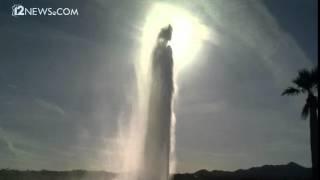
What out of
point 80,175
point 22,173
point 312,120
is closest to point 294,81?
point 312,120

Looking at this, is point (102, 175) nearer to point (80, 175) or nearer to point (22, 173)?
point (80, 175)

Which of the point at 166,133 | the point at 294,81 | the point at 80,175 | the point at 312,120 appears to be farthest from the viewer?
the point at 80,175

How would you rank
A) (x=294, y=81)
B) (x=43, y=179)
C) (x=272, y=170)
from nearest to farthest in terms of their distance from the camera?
(x=294, y=81)
(x=43, y=179)
(x=272, y=170)

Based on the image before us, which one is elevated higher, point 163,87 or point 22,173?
point 163,87

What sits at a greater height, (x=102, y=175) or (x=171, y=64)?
(x=171, y=64)

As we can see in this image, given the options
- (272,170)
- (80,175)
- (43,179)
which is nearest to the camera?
(80,175)

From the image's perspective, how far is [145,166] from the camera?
2730cm

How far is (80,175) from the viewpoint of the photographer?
105 feet

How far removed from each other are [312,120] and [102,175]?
12.4m

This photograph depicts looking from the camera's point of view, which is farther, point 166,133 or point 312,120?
point 166,133

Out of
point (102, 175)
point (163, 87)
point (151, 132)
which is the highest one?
point (163, 87)

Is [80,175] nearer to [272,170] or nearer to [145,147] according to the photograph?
[145,147]

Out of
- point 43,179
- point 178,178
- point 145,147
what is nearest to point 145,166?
point 145,147

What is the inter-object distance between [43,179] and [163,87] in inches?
461
